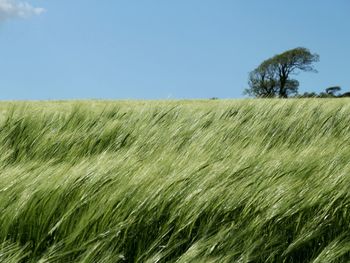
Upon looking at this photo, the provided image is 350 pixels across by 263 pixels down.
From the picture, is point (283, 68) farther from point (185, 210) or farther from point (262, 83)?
point (185, 210)

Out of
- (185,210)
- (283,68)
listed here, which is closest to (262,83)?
(283,68)

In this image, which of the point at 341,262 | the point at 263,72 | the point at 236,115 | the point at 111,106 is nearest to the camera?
the point at 341,262

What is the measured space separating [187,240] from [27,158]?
1.70 metres

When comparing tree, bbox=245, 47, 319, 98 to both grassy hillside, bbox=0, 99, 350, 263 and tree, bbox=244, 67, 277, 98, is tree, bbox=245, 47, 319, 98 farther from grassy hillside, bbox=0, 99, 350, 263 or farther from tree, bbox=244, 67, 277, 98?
grassy hillside, bbox=0, 99, 350, 263

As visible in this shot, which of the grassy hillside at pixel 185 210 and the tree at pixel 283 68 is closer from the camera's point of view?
the grassy hillside at pixel 185 210

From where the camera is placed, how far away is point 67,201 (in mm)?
2059

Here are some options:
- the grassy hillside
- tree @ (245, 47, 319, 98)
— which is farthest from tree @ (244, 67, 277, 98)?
the grassy hillside

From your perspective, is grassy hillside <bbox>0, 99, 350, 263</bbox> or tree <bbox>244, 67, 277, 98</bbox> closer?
grassy hillside <bbox>0, 99, 350, 263</bbox>

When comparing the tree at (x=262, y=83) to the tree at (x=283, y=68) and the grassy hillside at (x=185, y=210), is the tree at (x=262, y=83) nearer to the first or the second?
the tree at (x=283, y=68)

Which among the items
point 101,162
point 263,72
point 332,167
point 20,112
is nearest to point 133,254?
point 101,162

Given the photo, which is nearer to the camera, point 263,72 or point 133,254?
point 133,254

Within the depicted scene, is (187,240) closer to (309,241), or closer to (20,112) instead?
(309,241)

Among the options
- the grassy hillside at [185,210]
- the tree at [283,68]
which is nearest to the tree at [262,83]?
the tree at [283,68]

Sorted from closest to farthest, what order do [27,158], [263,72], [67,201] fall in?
[67,201]
[27,158]
[263,72]
